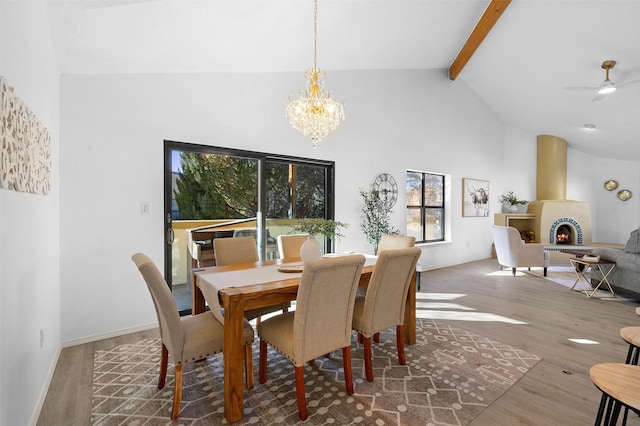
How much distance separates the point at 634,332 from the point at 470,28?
5.02 metres

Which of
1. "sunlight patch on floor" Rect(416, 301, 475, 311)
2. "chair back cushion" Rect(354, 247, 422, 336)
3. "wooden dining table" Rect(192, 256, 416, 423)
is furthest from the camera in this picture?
"sunlight patch on floor" Rect(416, 301, 475, 311)

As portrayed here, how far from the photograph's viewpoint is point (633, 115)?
18.7 ft

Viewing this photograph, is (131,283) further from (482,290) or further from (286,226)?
(482,290)

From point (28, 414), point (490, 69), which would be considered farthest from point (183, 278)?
point (490, 69)

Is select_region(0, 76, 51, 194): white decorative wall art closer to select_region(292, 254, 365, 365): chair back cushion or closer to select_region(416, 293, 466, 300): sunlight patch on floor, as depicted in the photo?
select_region(292, 254, 365, 365): chair back cushion

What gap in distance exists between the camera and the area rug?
1.91m

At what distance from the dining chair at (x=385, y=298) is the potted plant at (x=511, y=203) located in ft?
21.6

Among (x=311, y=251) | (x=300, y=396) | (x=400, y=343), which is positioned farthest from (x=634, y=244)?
(x=300, y=396)

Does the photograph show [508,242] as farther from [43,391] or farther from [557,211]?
[43,391]

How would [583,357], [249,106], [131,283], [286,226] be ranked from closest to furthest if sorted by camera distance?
[583,357] → [131,283] → [249,106] → [286,226]

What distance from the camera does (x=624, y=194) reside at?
7957 mm

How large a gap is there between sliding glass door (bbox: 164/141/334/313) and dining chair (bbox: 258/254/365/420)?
1.87m

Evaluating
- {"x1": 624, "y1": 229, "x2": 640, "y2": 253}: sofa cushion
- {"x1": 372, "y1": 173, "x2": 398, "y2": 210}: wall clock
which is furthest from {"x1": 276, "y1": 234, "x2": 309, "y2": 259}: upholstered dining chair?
{"x1": 624, "y1": 229, "x2": 640, "y2": 253}: sofa cushion

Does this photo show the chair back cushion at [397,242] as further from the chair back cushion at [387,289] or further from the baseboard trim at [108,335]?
the baseboard trim at [108,335]
